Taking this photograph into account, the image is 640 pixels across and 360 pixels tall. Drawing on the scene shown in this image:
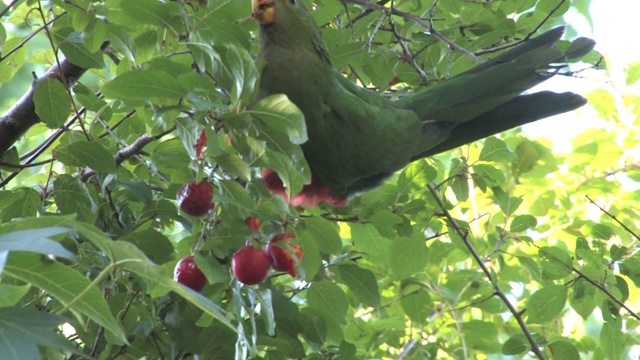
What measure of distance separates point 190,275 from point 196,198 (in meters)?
0.16

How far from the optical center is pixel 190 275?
1.64 m

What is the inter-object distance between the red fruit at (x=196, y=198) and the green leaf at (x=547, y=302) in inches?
46.6

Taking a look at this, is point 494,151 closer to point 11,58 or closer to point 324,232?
point 324,232

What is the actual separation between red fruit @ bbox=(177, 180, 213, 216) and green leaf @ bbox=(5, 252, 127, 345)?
1.73 feet

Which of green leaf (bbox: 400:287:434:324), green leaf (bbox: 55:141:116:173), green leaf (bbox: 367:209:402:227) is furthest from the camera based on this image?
green leaf (bbox: 400:287:434:324)

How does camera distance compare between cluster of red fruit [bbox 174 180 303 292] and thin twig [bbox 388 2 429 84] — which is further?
thin twig [bbox 388 2 429 84]

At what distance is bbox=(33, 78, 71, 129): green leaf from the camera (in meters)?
1.94

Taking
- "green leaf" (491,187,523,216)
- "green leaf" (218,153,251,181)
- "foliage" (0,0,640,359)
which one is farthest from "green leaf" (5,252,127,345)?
"green leaf" (491,187,523,216)

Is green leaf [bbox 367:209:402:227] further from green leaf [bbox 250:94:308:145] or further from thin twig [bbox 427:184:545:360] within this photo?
green leaf [bbox 250:94:308:145]

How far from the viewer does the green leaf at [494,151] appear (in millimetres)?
2426

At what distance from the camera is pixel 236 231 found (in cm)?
162

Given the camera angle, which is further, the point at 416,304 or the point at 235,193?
the point at 416,304

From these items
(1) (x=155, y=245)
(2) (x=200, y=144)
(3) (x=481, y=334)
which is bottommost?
(3) (x=481, y=334)


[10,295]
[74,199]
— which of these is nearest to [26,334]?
[10,295]
